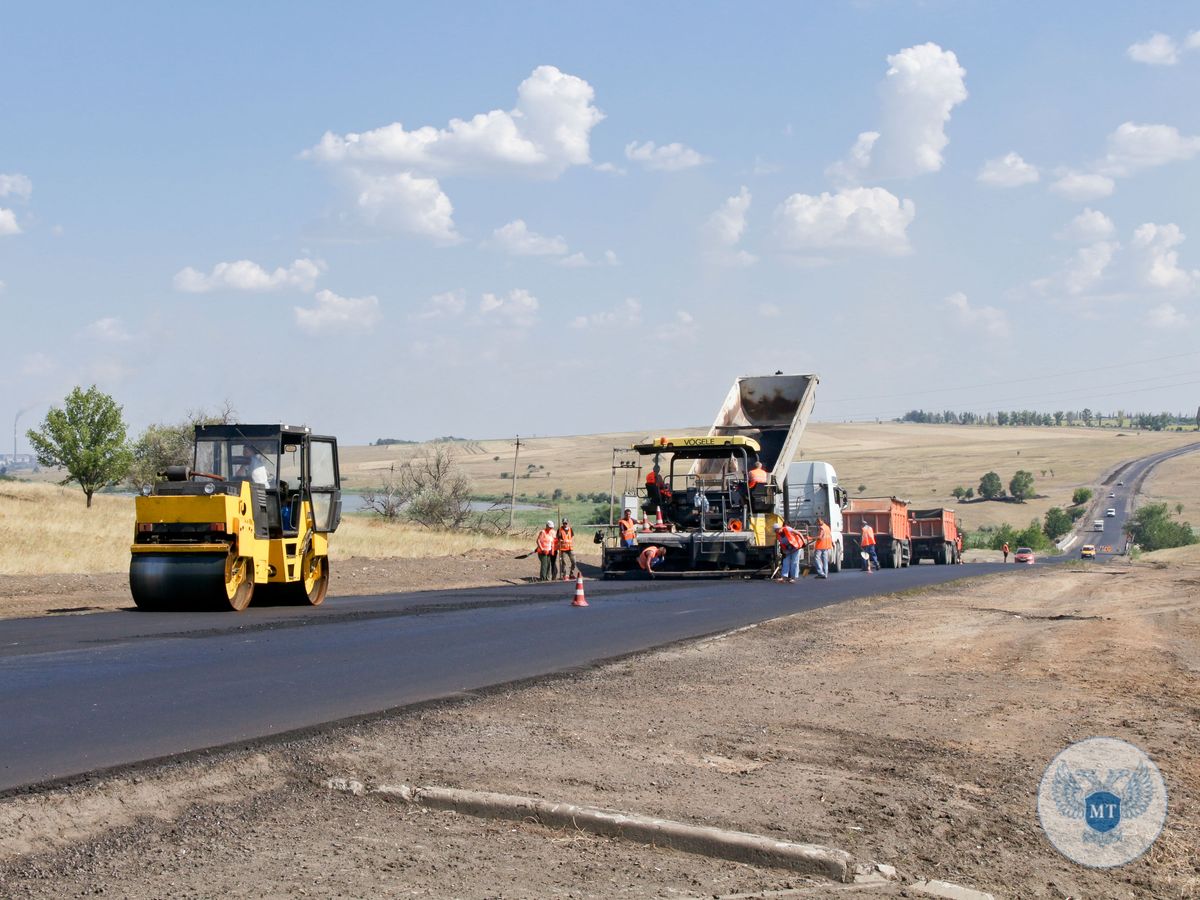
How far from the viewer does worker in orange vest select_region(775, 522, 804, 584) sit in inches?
1041

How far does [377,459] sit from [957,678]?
142m

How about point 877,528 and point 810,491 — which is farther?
point 877,528

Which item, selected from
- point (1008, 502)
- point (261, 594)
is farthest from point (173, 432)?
point (1008, 502)

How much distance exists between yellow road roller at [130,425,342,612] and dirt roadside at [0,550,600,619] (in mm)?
→ 1686

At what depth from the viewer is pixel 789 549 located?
87.6ft

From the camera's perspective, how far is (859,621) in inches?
665

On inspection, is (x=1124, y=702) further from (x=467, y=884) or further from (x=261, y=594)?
(x=261, y=594)

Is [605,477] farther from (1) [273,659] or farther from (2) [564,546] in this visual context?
(1) [273,659]

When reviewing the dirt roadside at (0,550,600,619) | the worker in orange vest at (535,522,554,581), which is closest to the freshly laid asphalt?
the dirt roadside at (0,550,600,619)

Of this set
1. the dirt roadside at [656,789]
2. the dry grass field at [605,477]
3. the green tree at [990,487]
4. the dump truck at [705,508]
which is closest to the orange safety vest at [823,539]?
the dump truck at [705,508]

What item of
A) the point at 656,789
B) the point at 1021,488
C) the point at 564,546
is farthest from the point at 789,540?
the point at 1021,488

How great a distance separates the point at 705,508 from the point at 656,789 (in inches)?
808

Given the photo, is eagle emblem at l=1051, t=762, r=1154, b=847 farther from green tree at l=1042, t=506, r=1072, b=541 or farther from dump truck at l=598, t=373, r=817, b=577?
green tree at l=1042, t=506, r=1072, b=541

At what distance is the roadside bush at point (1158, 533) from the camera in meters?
79.3
